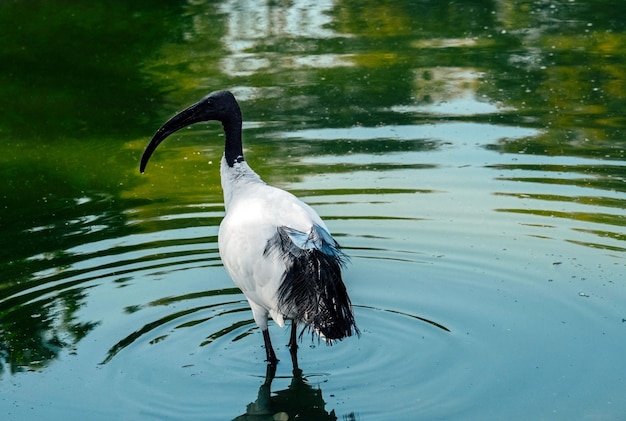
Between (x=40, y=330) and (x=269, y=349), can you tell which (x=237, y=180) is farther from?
(x=40, y=330)

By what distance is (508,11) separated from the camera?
16531mm

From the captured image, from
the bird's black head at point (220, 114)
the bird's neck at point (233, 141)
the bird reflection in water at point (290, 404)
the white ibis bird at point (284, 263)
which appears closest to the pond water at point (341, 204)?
the bird reflection in water at point (290, 404)

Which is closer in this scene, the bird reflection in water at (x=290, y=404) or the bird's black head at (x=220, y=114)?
the bird reflection in water at (x=290, y=404)

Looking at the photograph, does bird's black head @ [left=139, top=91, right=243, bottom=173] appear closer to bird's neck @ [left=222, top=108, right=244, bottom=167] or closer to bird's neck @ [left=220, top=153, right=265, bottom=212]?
bird's neck @ [left=222, top=108, right=244, bottom=167]

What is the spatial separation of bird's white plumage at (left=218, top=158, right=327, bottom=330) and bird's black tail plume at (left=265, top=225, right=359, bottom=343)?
2.3 inches

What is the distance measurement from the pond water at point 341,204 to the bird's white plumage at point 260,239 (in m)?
0.42

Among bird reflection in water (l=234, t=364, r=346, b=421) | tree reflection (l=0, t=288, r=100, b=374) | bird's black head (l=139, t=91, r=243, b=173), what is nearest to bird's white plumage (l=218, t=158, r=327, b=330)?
bird reflection in water (l=234, t=364, r=346, b=421)

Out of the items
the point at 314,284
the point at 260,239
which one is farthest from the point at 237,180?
the point at 314,284

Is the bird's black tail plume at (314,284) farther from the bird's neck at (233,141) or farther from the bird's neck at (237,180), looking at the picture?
the bird's neck at (233,141)

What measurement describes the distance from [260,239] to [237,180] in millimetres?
828

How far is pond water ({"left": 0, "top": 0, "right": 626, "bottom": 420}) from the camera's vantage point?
6664 millimetres

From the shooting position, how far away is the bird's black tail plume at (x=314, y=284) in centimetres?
638

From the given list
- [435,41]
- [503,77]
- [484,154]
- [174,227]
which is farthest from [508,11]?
[174,227]

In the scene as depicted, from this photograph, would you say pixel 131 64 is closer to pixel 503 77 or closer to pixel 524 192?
pixel 503 77
